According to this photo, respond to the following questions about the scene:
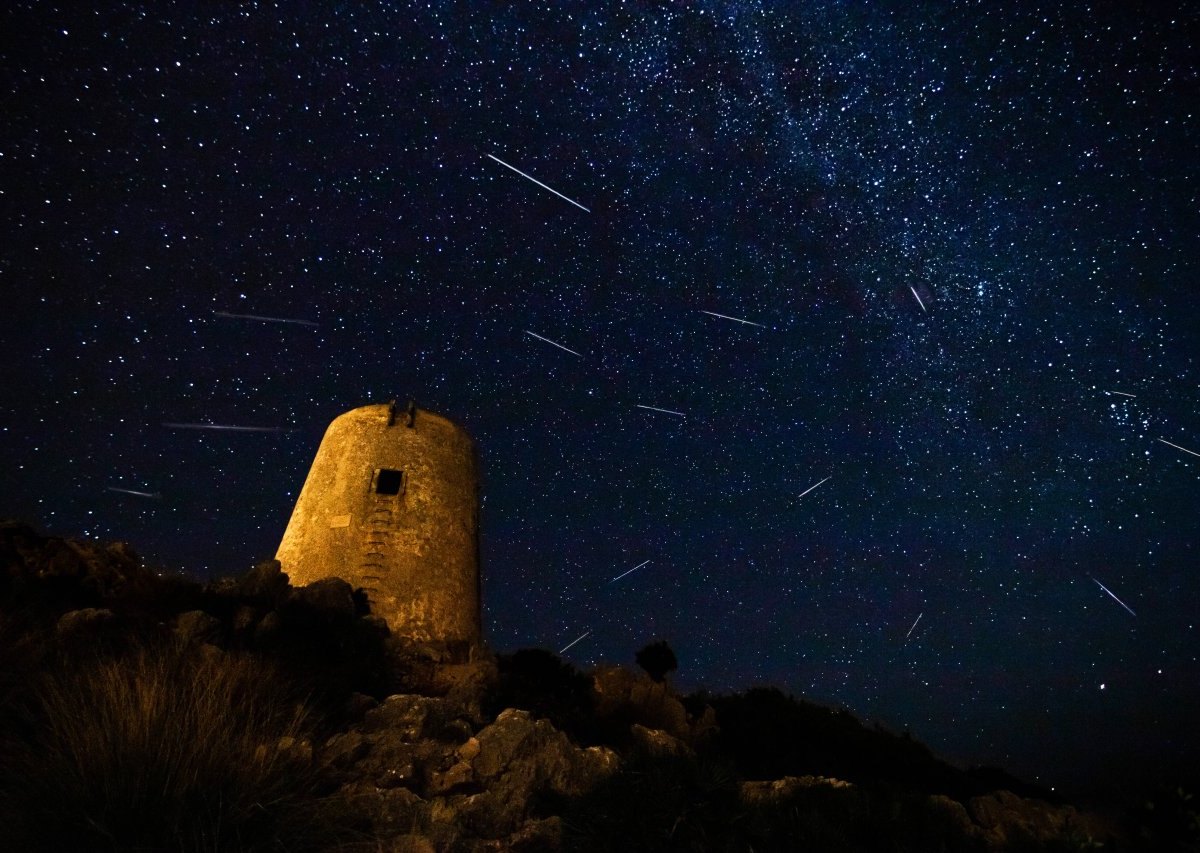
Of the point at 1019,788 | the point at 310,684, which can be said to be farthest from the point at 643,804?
the point at 1019,788

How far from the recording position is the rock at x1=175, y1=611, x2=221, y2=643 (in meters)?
8.14

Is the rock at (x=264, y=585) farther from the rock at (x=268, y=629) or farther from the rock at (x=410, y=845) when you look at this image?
the rock at (x=410, y=845)

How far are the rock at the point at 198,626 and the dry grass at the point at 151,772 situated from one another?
228cm

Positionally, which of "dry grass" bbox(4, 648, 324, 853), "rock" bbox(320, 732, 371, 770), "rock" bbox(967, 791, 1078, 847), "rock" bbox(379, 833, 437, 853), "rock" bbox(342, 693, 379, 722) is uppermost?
"dry grass" bbox(4, 648, 324, 853)

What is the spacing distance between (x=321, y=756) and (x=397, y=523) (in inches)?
304

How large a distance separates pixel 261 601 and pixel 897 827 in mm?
9077

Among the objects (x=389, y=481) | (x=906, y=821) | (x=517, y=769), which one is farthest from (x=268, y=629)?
(x=906, y=821)

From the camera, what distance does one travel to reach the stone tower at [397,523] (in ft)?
41.8

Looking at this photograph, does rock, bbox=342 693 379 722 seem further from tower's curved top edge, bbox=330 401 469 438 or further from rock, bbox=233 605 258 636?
tower's curved top edge, bbox=330 401 469 438

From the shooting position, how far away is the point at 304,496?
47.0ft

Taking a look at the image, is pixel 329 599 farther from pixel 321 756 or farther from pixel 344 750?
pixel 321 756

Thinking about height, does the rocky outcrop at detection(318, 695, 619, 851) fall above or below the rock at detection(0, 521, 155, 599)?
above

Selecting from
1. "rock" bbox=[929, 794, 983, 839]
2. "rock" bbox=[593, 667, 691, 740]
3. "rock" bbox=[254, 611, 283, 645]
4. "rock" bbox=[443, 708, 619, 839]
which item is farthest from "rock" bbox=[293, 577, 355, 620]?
"rock" bbox=[929, 794, 983, 839]

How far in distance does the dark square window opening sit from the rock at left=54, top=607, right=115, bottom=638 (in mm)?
6252
